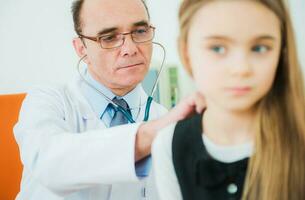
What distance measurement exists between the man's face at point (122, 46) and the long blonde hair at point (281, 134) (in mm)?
343

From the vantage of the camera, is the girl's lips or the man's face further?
the man's face

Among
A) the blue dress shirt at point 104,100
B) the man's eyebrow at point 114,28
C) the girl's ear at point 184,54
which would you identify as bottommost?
the blue dress shirt at point 104,100

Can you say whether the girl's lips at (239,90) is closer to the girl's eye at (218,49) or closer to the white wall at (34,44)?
the girl's eye at (218,49)

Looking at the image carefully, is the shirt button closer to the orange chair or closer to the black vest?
the black vest

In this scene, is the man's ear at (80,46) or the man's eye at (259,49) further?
the man's ear at (80,46)

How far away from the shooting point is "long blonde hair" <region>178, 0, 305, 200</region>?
1.40 ft

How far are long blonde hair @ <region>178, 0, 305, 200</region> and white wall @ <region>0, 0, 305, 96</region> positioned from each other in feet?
4.55

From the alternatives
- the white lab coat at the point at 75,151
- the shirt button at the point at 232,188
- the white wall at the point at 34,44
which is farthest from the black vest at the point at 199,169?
the white wall at the point at 34,44

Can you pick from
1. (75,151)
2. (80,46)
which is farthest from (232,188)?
(80,46)

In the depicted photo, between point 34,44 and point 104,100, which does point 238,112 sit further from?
point 34,44

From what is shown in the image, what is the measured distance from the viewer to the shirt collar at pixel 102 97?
0.84 metres

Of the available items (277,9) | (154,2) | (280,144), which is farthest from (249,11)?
(154,2)

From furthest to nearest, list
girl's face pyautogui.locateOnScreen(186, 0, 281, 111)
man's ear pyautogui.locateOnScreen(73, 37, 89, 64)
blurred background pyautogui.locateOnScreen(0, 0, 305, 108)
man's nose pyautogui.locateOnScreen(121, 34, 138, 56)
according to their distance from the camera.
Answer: blurred background pyautogui.locateOnScreen(0, 0, 305, 108) → man's ear pyautogui.locateOnScreen(73, 37, 89, 64) → man's nose pyautogui.locateOnScreen(121, 34, 138, 56) → girl's face pyautogui.locateOnScreen(186, 0, 281, 111)

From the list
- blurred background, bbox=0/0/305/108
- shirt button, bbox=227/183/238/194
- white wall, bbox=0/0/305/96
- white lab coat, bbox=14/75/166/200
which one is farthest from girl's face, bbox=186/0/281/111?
white wall, bbox=0/0/305/96
